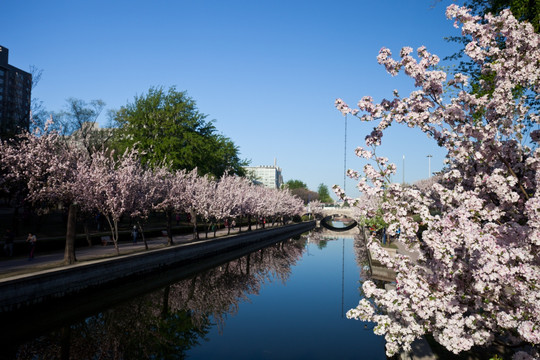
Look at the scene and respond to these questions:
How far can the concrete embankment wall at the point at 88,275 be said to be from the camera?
46.7ft

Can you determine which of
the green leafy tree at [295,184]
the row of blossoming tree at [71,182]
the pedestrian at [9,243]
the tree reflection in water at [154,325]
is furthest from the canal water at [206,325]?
the green leafy tree at [295,184]

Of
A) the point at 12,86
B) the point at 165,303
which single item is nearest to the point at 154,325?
the point at 165,303

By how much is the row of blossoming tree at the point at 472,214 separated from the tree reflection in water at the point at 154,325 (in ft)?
32.9

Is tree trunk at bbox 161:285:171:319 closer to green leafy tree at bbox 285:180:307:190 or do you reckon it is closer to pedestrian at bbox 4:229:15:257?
pedestrian at bbox 4:229:15:257

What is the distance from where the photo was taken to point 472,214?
5.94 metres

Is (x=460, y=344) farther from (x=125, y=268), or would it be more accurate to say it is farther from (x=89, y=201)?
(x=89, y=201)

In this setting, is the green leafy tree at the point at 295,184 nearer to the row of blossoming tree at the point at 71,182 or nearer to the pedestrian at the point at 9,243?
the row of blossoming tree at the point at 71,182

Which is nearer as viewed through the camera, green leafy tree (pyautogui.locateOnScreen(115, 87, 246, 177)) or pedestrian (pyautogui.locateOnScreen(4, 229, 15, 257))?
pedestrian (pyautogui.locateOnScreen(4, 229, 15, 257))

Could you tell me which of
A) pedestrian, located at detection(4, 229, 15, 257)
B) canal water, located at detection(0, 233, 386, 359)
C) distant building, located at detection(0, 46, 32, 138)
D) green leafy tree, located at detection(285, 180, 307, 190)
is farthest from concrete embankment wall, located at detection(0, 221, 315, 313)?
green leafy tree, located at detection(285, 180, 307, 190)

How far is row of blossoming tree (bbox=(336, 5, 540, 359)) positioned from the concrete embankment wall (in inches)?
530

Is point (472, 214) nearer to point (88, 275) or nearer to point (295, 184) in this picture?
point (88, 275)

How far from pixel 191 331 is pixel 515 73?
15.0 meters

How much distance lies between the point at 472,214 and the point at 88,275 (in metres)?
17.8

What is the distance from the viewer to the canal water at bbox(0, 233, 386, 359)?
1350 cm
